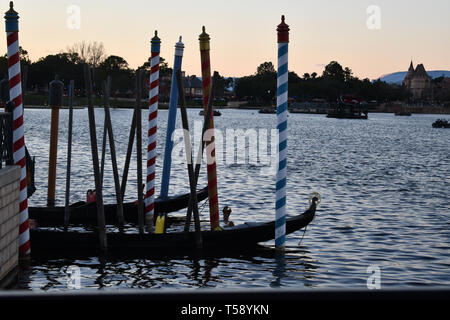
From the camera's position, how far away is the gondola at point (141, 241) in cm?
1445

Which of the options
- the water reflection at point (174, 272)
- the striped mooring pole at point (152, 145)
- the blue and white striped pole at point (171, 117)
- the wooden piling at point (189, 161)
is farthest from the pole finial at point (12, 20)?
the water reflection at point (174, 272)

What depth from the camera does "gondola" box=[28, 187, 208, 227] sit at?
17344 mm

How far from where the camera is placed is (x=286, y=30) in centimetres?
1277

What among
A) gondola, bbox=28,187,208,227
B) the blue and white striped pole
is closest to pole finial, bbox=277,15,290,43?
the blue and white striped pole

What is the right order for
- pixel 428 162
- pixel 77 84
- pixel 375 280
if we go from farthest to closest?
pixel 77 84 → pixel 428 162 → pixel 375 280

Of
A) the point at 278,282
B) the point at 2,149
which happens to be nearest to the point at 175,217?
the point at 278,282

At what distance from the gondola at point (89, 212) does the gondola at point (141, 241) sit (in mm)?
2567

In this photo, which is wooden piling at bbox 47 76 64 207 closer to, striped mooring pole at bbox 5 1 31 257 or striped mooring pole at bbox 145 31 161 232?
striped mooring pole at bbox 145 31 161 232

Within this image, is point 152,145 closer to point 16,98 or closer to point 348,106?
point 16,98

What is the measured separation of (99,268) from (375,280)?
576 cm

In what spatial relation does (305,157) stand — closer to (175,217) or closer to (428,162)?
(428,162)

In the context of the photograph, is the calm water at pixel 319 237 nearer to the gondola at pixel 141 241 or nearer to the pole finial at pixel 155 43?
the gondola at pixel 141 241

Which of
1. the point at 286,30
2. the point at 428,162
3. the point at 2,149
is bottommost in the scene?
the point at 428,162
